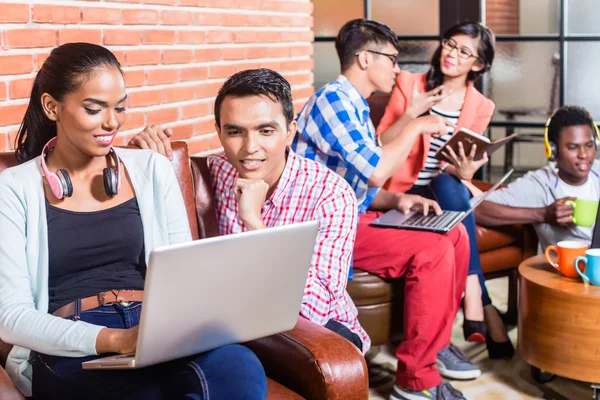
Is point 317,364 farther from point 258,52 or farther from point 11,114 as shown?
point 258,52

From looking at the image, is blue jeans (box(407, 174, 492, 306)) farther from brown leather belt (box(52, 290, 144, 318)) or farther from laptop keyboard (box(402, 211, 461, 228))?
brown leather belt (box(52, 290, 144, 318))

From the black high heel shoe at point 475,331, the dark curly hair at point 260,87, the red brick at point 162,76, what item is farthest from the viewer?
the black high heel shoe at point 475,331

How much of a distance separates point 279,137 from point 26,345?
779 mm

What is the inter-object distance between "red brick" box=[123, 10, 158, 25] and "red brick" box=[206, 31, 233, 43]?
0.33 m

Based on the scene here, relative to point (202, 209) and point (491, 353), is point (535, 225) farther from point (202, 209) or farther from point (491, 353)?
point (202, 209)

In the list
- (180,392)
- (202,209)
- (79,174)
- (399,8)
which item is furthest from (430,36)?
(180,392)

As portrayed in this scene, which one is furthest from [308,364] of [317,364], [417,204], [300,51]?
[300,51]

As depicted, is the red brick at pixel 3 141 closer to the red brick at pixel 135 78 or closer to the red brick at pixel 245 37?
the red brick at pixel 135 78

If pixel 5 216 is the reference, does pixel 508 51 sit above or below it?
above

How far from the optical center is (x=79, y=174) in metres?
1.81

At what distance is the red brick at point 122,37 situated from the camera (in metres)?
2.53

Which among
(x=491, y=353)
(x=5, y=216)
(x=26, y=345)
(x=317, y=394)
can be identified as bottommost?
(x=491, y=353)

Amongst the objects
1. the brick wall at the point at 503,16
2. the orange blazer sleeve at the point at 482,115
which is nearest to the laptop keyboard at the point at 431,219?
the orange blazer sleeve at the point at 482,115

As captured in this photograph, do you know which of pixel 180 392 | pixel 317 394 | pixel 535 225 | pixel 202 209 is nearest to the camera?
pixel 180 392
